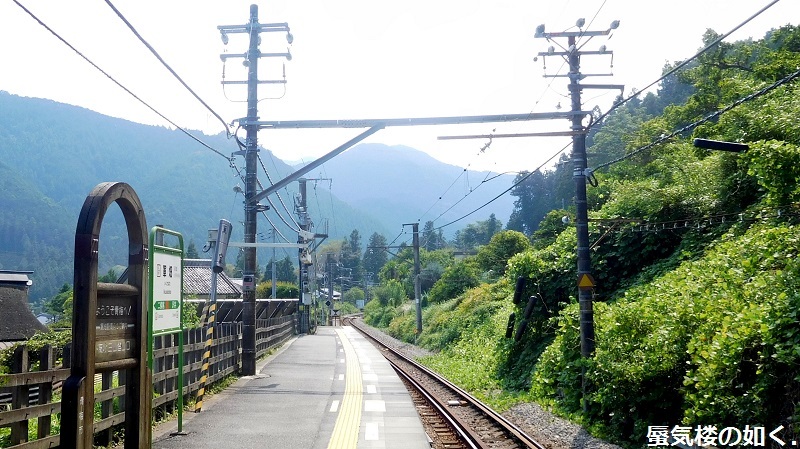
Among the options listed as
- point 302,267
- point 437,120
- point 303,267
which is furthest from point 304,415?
point 303,267

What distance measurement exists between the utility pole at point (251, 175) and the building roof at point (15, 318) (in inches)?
614

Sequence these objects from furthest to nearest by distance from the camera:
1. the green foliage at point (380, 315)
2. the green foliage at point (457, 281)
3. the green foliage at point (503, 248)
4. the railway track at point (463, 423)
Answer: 1. the green foliage at point (380, 315)
2. the green foliage at point (457, 281)
3. the green foliage at point (503, 248)
4. the railway track at point (463, 423)

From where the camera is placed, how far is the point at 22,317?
3056 centimetres

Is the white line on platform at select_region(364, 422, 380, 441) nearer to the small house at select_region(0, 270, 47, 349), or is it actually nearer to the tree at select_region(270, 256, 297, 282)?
the small house at select_region(0, 270, 47, 349)

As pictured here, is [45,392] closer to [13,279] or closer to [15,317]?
[15,317]

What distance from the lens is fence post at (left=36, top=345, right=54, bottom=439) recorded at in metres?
6.61

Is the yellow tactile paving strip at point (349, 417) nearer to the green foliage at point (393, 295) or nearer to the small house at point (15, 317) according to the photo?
the small house at point (15, 317)

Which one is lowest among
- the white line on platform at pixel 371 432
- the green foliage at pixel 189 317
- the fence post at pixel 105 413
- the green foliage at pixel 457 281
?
the white line on platform at pixel 371 432

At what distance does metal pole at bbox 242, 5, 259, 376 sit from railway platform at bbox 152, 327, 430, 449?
85cm

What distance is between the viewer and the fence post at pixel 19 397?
6133 mm

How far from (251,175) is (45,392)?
11.3 m

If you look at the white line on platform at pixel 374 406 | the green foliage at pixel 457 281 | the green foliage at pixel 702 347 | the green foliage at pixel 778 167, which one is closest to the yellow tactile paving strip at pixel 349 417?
the white line on platform at pixel 374 406

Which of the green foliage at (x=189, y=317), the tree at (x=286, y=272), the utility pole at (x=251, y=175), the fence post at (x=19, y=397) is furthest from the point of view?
the tree at (x=286, y=272)

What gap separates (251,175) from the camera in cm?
1769
